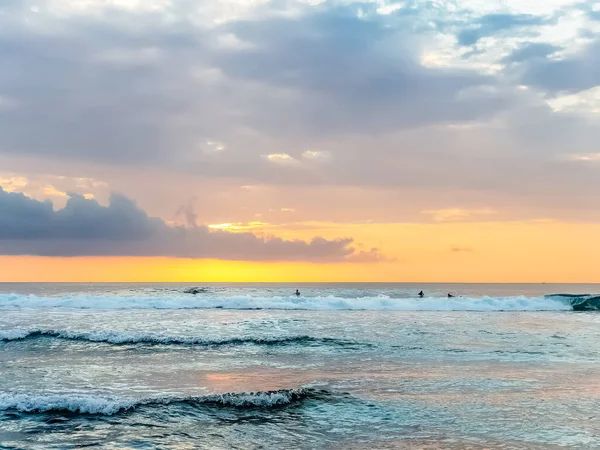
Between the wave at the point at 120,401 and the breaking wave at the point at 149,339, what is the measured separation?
11.7m

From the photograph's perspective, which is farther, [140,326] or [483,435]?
[140,326]

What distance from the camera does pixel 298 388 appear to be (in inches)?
584

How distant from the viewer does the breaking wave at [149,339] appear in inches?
1001

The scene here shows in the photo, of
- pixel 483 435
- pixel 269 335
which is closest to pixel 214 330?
pixel 269 335

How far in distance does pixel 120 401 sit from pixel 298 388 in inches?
197

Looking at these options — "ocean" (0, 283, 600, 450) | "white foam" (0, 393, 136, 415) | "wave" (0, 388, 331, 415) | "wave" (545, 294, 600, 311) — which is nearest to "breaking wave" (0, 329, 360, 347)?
"ocean" (0, 283, 600, 450)

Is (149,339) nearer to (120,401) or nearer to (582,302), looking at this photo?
(120,401)

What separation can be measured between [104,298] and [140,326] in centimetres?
2579

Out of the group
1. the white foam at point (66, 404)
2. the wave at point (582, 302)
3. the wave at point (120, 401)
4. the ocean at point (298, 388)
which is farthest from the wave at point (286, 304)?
the white foam at point (66, 404)

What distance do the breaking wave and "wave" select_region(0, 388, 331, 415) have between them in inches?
462

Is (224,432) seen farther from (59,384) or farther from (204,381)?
(59,384)

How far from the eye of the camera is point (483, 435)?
34.5 feet

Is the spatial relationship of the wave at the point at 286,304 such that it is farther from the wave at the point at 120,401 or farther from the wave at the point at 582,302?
the wave at the point at 120,401

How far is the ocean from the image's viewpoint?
10.5 metres
